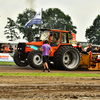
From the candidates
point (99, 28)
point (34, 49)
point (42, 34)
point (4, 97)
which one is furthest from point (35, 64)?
point (99, 28)

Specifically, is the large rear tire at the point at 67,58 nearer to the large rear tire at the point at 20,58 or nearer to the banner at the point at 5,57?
the large rear tire at the point at 20,58

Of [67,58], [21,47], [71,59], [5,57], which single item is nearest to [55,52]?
[67,58]

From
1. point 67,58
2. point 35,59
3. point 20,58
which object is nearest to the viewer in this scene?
point 35,59

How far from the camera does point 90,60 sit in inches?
539

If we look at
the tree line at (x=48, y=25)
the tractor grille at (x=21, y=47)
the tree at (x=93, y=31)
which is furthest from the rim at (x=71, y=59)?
the tree at (x=93, y=31)

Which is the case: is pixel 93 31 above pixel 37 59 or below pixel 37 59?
above

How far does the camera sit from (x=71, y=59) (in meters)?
14.1

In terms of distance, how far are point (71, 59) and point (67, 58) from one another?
1.04ft

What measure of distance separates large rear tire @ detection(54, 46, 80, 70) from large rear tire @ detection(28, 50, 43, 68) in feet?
3.51

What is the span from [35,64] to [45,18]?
5862cm

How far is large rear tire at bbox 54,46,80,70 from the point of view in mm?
13211

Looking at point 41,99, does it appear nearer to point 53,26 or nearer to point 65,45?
point 65,45

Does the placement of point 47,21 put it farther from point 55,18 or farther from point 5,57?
point 5,57

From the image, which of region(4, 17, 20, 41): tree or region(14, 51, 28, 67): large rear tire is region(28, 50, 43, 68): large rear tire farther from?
region(4, 17, 20, 41): tree
